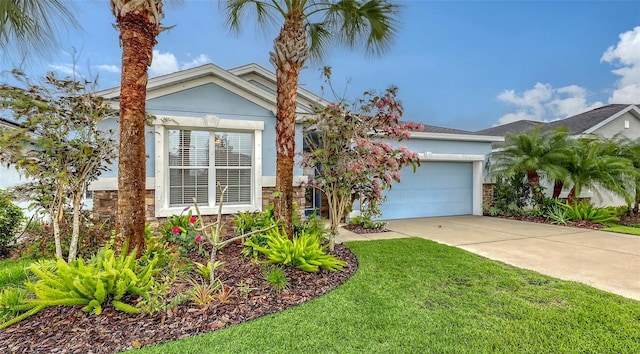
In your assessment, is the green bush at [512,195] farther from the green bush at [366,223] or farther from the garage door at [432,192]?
the green bush at [366,223]

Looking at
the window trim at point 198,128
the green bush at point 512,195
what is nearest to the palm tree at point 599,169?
the green bush at point 512,195

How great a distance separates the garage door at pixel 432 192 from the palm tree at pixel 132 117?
341 inches

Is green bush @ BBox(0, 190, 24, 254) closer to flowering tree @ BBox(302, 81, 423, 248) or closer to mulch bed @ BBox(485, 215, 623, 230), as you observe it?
flowering tree @ BBox(302, 81, 423, 248)

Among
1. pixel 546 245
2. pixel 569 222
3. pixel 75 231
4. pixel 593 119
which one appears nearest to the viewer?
pixel 75 231

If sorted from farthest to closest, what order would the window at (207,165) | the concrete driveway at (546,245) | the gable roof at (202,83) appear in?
the window at (207,165)
the gable roof at (202,83)
the concrete driveway at (546,245)

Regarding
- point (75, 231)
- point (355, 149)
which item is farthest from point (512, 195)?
point (75, 231)

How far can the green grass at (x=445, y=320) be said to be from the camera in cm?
289

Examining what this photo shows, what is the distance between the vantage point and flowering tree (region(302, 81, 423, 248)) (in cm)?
A: 618

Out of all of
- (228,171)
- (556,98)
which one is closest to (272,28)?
(228,171)

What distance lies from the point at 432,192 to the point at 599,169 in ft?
18.2

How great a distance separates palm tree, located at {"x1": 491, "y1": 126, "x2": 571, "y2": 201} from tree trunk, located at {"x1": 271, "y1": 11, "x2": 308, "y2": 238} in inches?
360

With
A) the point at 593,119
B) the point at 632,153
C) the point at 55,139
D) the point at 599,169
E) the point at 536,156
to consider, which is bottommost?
→ the point at 599,169

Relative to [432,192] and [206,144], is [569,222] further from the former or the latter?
[206,144]

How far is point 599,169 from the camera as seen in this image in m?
10.5
